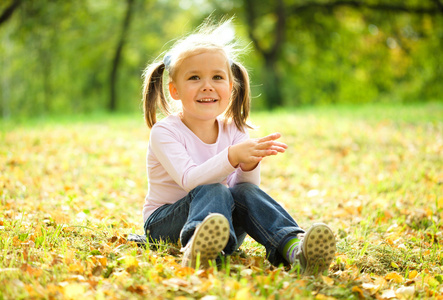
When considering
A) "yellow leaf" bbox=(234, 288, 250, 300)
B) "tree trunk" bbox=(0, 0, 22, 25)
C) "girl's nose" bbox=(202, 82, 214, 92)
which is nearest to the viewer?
"yellow leaf" bbox=(234, 288, 250, 300)

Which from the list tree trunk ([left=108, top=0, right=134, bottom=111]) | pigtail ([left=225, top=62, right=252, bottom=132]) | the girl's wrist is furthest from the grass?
tree trunk ([left=108, top=0, right=134, bottom=111])

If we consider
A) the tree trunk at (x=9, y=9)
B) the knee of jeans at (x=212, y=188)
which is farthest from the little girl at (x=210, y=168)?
the tree trunk at (x=9, y=9)

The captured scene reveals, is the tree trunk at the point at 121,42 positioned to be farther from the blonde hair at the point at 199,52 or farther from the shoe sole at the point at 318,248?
the shoe sole at the point at 318,248

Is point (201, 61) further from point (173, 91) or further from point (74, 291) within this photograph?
point (74, 291)

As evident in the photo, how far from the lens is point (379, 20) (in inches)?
770

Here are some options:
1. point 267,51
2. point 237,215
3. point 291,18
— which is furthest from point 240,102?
point 291,18

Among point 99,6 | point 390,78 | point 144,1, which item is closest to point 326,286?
point 144,1

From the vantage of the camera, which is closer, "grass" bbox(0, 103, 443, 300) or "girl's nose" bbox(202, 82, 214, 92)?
"grass" bbox(0, 103, 443, 300)

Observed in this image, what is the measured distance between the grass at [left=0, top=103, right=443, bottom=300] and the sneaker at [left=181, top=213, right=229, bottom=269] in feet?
0.26

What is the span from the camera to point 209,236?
2074 millimetres

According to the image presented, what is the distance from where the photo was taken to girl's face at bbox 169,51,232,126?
2.67 m

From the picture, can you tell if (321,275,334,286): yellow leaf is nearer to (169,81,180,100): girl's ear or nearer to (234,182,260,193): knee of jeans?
(234,182,260,193): knee of jeans

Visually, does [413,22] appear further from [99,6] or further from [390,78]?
[99,6]

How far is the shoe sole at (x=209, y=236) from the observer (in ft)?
6.76
